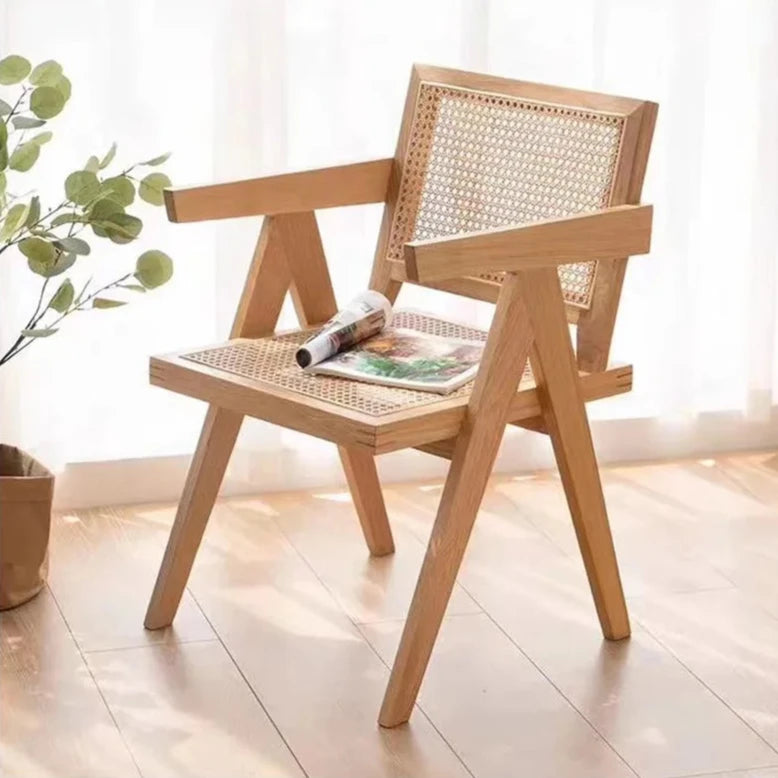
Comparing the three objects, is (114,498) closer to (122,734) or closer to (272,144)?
(272,144)

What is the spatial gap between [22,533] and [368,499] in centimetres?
58

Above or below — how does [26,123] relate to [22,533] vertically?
above

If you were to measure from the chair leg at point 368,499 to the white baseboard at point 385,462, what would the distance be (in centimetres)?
32

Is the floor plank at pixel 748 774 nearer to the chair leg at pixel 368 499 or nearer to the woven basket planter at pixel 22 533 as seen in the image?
the chair leg at pixel 368 499

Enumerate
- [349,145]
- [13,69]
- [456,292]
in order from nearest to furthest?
[13,69] → [456,292] → [349,145]

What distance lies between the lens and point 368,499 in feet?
9.95

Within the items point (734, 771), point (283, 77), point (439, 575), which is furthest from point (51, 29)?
point (734, 771)

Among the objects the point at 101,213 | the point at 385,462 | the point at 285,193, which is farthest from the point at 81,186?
the point at 385,462

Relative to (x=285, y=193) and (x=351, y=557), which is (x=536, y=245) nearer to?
(x=285, y=193)

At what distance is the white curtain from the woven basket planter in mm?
366

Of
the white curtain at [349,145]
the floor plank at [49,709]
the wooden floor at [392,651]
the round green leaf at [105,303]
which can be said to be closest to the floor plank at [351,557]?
the wooden floor at [392,651]

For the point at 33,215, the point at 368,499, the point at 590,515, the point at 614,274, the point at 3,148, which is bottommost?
the point at 368,499

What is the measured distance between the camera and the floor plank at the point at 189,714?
2359mm

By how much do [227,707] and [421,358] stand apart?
59cm
